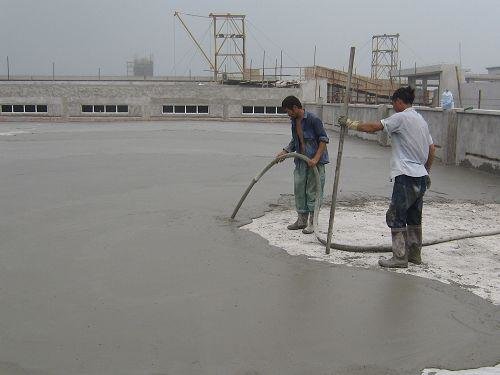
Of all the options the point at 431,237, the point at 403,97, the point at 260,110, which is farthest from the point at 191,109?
the point at 403,97

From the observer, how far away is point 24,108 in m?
31.8

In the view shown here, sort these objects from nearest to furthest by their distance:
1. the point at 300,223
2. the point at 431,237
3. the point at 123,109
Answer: the point at 431,237 → the point at 300,223 → the point at 123,109

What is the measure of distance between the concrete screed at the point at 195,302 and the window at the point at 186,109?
955 inches

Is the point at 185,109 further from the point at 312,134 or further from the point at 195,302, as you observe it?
the point at 195,302

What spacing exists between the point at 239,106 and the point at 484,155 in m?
22.1

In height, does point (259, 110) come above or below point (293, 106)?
below

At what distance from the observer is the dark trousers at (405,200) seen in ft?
18.1

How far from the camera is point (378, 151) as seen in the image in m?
17.0

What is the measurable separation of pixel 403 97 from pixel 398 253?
58.6 inches

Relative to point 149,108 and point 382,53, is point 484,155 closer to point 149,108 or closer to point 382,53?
point 149,108

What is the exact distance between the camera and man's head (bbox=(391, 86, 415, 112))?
5477mm

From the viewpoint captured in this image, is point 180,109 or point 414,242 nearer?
point 414,242

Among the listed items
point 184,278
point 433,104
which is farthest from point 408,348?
point 433,104

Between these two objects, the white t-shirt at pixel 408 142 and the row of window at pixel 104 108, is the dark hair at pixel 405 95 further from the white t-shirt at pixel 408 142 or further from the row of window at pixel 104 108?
the row of window at pixel 104 108
